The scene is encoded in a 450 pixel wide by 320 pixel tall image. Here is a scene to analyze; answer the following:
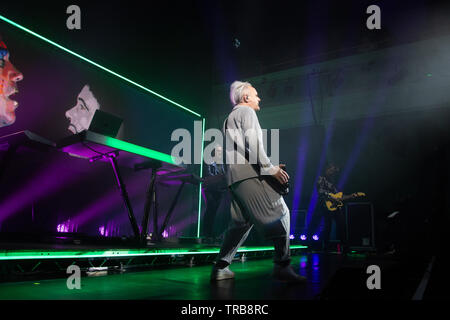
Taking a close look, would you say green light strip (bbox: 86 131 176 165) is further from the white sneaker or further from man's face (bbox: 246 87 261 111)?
the white sneaker

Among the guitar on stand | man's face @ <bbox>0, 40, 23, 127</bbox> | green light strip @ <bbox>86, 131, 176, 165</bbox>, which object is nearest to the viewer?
green light strip @ <bbox>86, 131, 176, 165</bbox>

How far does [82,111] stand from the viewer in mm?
4508

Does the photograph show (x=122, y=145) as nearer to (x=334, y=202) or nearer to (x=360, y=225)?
(x=334, y=202)

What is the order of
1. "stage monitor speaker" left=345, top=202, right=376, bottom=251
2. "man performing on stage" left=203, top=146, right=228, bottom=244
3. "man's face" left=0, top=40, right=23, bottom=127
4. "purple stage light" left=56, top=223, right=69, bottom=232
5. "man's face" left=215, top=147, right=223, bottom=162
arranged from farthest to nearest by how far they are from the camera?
"stage monitor speaker" left=345, top=202, right=376, bottom=251 → "man's face" left=215, top=147, right=223, bottom=162 → "man performing on stage" left=203, top=146, right=228, bottom=244 → "purple stage light" left=56, top=223, right=69, bottom=232 → "man's face" left=0, top=40, right=23, bottom=127

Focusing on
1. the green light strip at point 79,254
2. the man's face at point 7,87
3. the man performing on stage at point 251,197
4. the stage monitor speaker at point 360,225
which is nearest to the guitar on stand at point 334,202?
the stage monitor speaker at point 360,225

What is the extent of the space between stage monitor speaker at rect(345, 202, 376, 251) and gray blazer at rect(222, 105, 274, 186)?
5.00m

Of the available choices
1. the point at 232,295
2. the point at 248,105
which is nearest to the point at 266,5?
the point at 248,105

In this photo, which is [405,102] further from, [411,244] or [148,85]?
[148,85]

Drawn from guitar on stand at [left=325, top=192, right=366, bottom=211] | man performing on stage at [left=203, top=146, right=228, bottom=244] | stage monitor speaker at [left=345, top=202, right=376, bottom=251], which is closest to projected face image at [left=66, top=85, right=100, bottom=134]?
man performing on stage at [left=203, top=146, right=228, bottom=244]

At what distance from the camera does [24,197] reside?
150 inches

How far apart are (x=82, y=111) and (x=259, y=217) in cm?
342

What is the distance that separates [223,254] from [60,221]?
2.85 metres

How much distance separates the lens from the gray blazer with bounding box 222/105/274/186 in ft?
6.72

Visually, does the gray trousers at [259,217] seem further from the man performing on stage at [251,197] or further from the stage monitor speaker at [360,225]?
the stage monitor speaker at [360,225]
